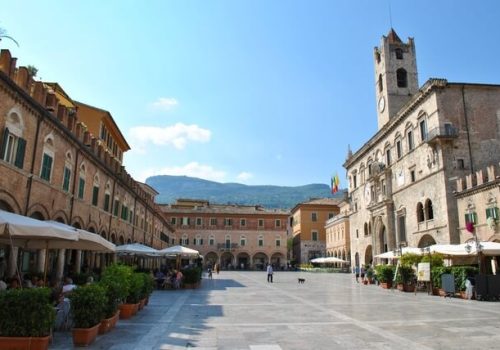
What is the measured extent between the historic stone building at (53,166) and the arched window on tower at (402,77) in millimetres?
32977

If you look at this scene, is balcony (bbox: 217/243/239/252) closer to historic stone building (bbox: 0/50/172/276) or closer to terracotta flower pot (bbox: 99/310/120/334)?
historic stone building (bbox: 0/50/172/276)

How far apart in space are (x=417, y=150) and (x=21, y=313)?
33408mm

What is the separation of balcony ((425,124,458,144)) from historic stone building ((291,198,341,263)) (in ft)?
160

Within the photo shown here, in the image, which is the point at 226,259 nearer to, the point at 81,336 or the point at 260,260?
the point at 260,260

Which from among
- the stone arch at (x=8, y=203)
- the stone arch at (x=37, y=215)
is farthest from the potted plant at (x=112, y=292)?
the stone arch at (x=37, y=215)

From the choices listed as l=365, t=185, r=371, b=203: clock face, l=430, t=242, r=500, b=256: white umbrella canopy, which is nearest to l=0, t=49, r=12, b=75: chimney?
l=430, t=242, r=500, b=256: white umbrella canopy

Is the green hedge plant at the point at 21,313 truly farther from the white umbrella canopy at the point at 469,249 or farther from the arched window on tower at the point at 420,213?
the arched window on tower at the point at 420,213

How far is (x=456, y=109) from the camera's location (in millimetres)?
31094

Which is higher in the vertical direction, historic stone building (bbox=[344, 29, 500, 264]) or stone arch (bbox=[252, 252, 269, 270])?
historic stone building (bbox=[344, 29, 500, 264])

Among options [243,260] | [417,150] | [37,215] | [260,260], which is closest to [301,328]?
[37,215]

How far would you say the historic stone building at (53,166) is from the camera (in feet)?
43.8

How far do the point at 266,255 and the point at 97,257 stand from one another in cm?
4985

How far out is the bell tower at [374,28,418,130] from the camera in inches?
1783

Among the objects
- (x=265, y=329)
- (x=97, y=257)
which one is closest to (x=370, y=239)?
(x=97, y=257)
